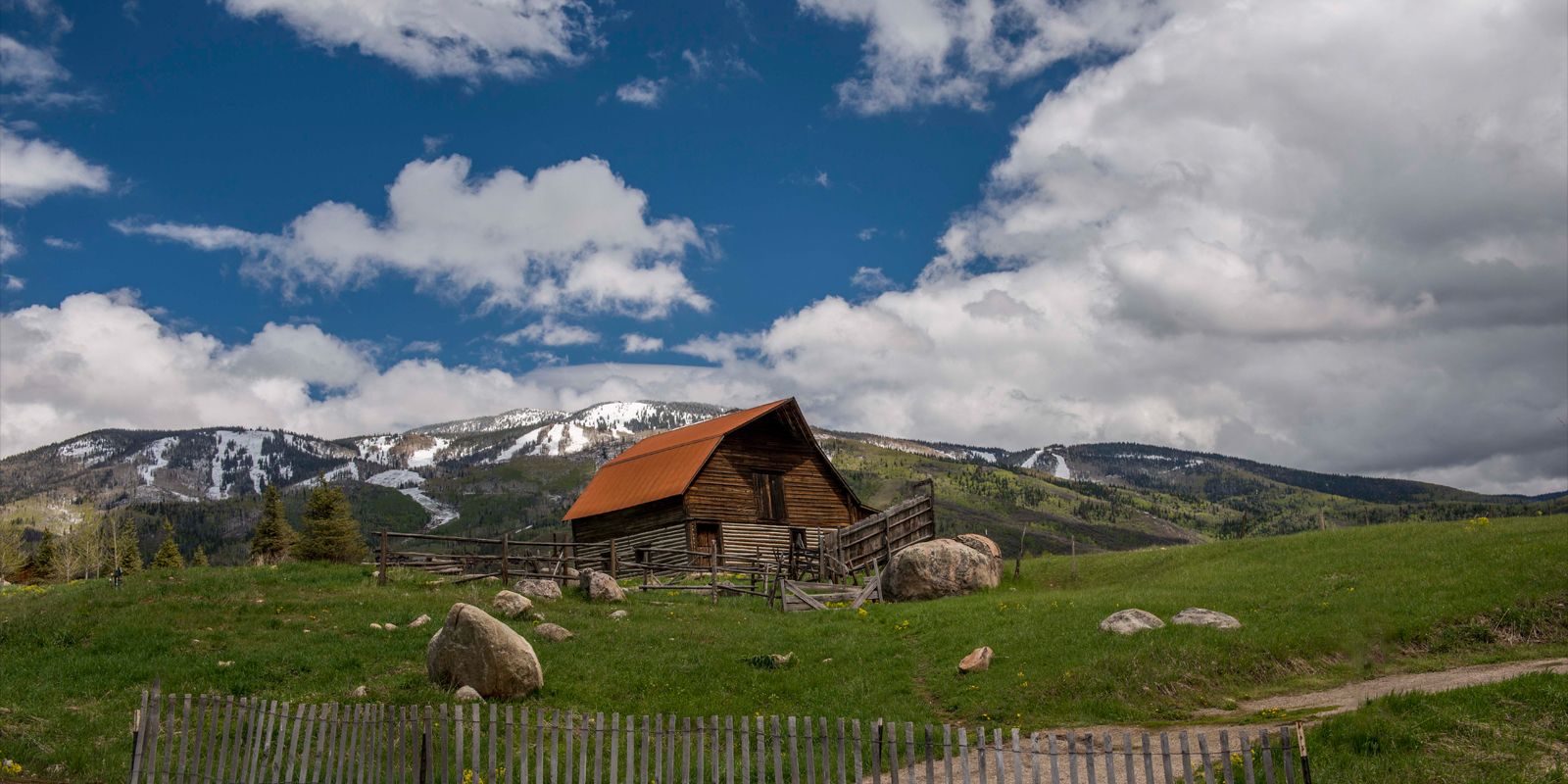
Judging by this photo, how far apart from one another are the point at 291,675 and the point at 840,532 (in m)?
24.9

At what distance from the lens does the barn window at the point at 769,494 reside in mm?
51844

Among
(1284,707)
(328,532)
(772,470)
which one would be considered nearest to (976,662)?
(1284,707)

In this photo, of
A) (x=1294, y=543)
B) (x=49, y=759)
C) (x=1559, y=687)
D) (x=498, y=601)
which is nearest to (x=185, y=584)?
(x=498, y=601)

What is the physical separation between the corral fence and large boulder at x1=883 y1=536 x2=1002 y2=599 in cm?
1758

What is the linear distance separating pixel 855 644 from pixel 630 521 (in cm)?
3110

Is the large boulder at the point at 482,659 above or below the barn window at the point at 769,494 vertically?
below

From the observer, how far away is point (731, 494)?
50719mm

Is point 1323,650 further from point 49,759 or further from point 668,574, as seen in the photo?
point 668,574

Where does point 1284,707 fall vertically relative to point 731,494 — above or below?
below

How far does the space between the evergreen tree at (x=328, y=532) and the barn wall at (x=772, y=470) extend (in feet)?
144

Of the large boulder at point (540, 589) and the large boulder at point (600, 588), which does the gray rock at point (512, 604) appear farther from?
the large boulder at point (600, 588)

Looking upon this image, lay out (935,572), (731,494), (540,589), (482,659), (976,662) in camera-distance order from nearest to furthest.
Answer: (482,659) < (976,662) < (540,589) < (935,572) < (731,494)

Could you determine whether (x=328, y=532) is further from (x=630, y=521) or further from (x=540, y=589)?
(x=540, y=589)

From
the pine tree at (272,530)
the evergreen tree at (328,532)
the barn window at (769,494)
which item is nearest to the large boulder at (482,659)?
the barn window at (769,494)
